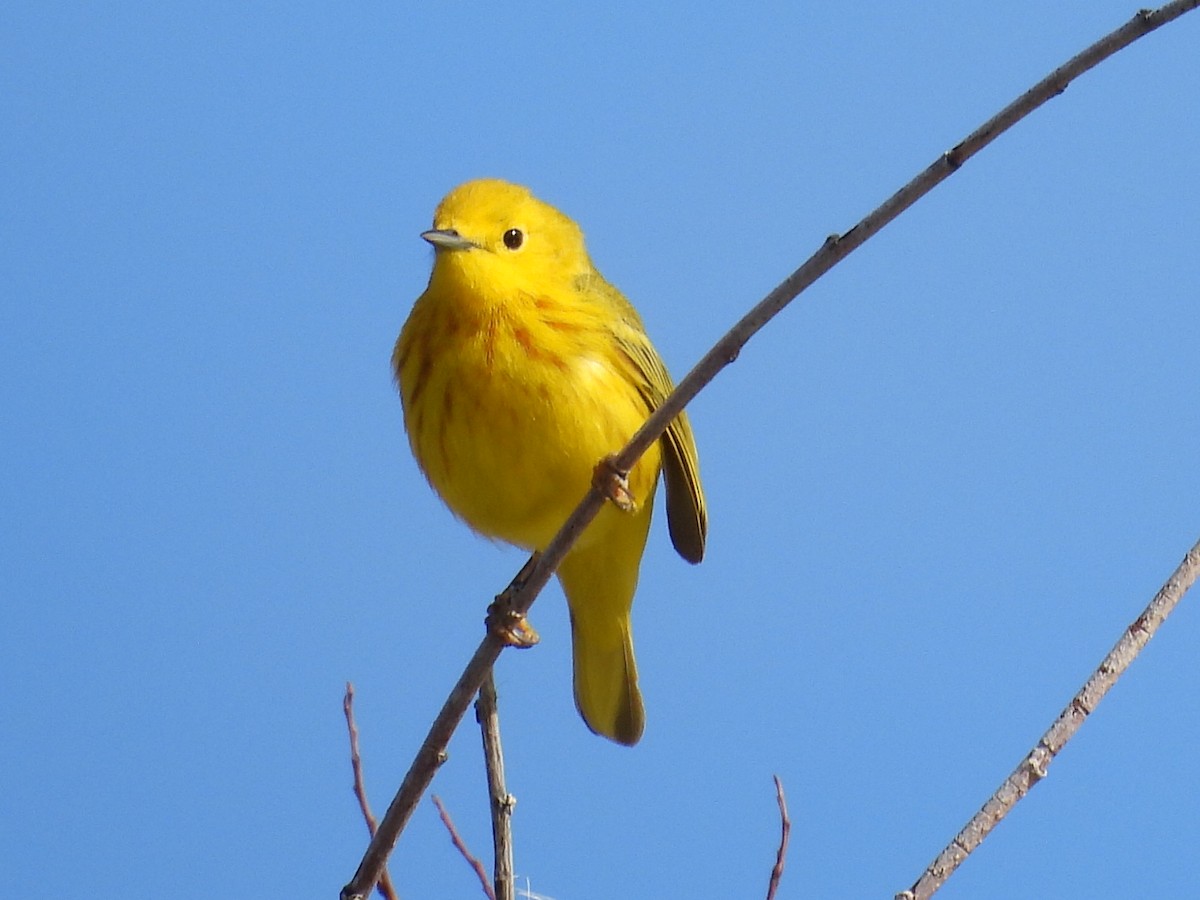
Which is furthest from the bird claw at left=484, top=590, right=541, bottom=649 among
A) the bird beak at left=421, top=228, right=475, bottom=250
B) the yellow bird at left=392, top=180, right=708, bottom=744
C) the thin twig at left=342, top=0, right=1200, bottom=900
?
the bird beak at left=421, top=228, right=475, bottom=250

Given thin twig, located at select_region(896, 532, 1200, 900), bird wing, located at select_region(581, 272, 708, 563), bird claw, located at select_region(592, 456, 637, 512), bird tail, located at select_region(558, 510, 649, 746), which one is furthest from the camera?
bird tail, located at select_region(558, 510, 649, 746)

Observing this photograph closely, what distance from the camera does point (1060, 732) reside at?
209 centimetres

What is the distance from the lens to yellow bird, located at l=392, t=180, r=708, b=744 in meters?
3.09

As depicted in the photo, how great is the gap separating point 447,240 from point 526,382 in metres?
0.36

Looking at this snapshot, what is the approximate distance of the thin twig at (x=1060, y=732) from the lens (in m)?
1.99

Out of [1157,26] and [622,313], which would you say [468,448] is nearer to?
[622,313]

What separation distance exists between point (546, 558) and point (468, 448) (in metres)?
0.68

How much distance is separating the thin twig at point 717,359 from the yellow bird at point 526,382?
42cm

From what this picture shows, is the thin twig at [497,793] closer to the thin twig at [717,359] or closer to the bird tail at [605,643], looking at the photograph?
the thin twig at [717,359]

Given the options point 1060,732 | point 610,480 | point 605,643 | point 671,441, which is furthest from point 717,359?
point 605,643

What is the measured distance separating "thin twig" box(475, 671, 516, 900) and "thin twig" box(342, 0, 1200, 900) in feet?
0.42

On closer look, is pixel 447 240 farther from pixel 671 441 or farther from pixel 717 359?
pixel 717 359

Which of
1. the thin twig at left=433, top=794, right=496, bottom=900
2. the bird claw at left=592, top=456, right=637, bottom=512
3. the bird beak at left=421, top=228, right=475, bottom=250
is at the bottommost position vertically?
the thin twig at left=433, top=794, right=496, bottom=900

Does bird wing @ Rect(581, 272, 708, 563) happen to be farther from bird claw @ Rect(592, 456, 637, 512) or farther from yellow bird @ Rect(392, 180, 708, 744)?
bird claw @ Rect(592, 456, 637, 512)
